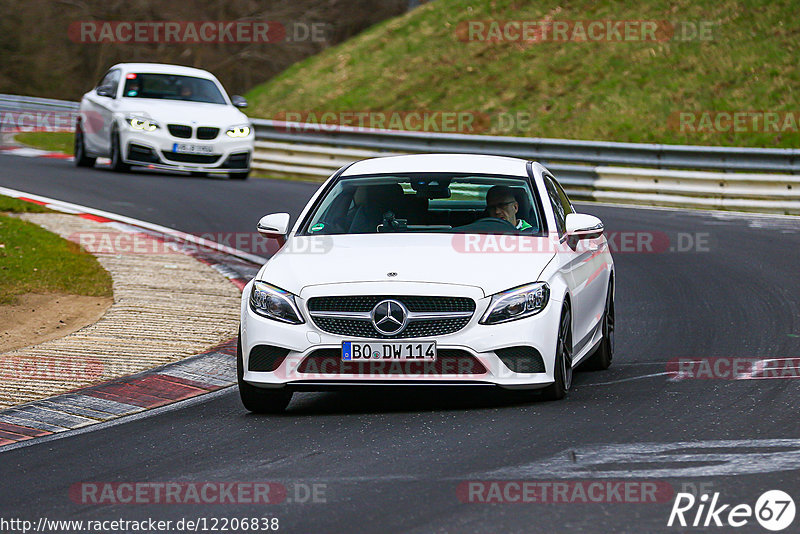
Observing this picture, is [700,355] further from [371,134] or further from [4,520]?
[371,134]

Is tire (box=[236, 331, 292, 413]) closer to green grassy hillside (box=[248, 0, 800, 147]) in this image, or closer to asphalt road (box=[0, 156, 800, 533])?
asphalt road (box=[0, 156, 800, 533])

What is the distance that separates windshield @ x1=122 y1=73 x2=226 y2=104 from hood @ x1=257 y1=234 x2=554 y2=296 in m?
14.8

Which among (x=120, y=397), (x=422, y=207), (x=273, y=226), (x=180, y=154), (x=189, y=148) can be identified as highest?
(x=422, y=207)

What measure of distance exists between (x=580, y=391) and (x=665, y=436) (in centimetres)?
158

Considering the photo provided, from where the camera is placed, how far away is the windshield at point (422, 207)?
347 inches

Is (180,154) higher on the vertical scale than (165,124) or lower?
lower

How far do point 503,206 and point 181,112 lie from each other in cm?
1398

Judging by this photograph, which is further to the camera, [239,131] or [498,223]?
[239,131]

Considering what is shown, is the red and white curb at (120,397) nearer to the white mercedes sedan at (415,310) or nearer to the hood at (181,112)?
the white mercedes sedan at (415,310)

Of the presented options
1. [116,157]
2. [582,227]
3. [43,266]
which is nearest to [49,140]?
[116,157]

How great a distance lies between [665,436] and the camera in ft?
23.0

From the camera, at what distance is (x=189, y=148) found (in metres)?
22.0

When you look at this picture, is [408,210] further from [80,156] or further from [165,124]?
[80,156]

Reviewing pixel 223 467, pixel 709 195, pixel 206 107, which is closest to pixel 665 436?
pixel 223 467
